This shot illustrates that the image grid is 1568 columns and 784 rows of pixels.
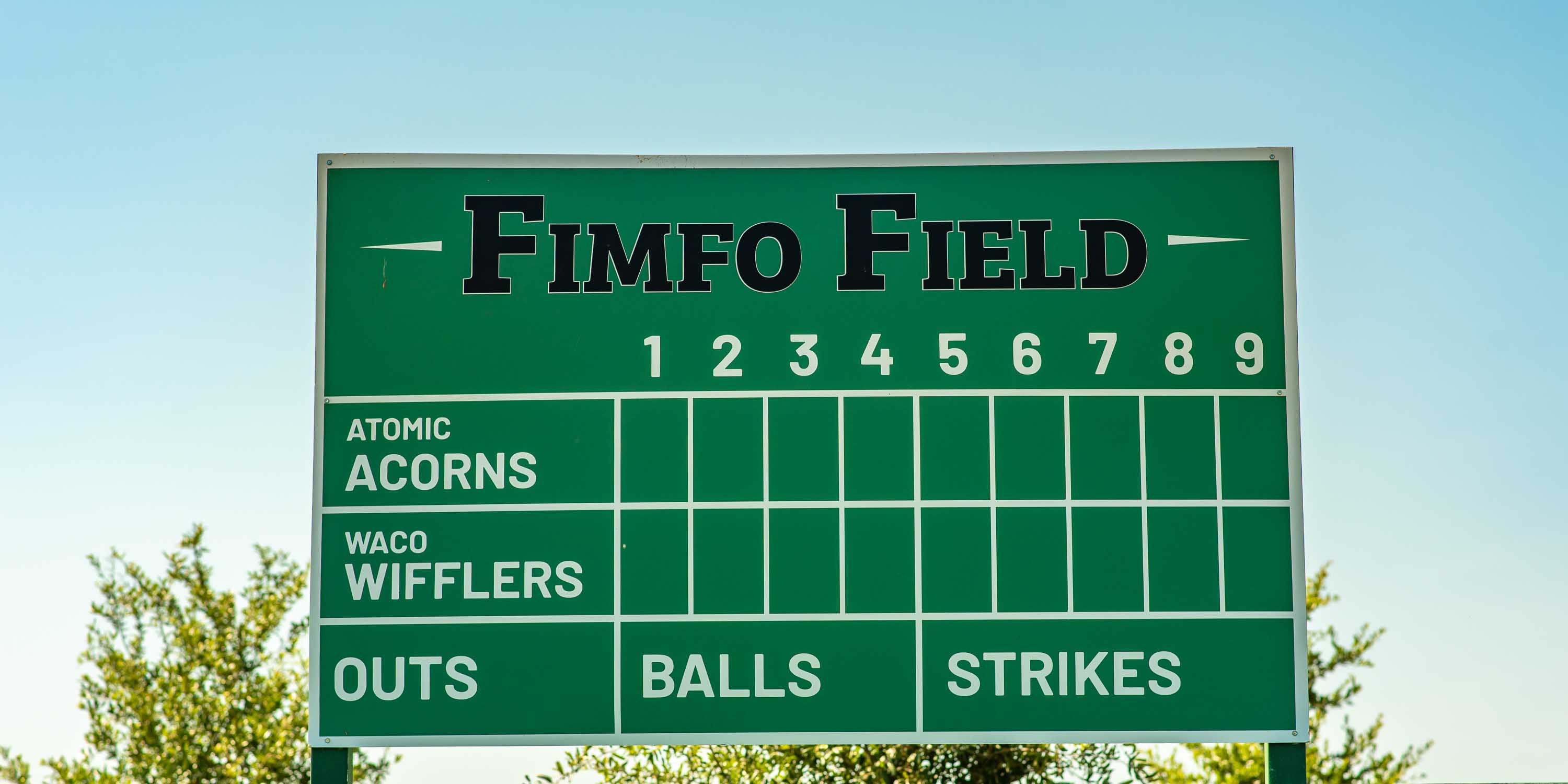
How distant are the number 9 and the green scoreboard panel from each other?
0.5 inches

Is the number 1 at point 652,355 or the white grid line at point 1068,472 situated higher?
the number 1 at point 652,355

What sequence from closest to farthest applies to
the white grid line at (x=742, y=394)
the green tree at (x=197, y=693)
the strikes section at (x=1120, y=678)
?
the strikes section at (x=1120, y=678) → the white grid line at (x=742, y=394) → the green tree at (x=197, y=693)

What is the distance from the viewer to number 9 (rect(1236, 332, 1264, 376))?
19.3ft

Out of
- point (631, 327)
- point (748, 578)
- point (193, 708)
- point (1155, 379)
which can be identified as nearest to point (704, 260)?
point (631, 327)

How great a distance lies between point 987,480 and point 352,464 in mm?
2494

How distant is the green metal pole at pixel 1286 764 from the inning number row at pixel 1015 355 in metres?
1.47

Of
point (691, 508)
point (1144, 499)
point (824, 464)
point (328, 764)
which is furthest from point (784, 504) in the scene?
Result: point (328, 764)

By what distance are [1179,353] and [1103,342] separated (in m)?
0.30

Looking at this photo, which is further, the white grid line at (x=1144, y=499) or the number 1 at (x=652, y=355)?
the number 1 at (x=652, y=355)

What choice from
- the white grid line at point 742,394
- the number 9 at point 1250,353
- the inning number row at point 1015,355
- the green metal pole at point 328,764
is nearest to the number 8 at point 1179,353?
the inning number row at point 1015,355

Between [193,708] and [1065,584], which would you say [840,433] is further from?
[193,708]

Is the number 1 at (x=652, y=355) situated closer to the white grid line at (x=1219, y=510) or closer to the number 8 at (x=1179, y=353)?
the number 8 at (x=1179, y=353)

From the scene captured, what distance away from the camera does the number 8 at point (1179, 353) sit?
589 cm

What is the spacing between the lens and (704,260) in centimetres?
602
